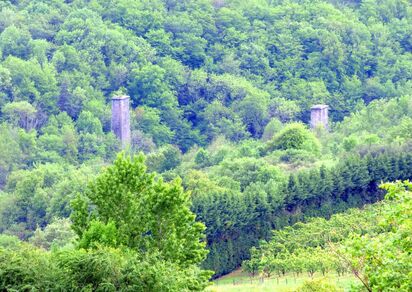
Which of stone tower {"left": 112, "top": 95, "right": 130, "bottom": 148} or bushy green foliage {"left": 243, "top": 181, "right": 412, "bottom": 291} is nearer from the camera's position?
A: bushy green foliage {"left": 243, "top": 181, "right": 412, "bottom": 291}

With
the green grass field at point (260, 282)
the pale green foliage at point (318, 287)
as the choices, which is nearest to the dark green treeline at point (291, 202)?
the green grass field at point (260, 282)

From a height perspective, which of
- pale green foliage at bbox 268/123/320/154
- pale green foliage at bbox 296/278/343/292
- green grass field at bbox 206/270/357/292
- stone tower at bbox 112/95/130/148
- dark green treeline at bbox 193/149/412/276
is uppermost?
stone tower at bbox 112/95/130/148

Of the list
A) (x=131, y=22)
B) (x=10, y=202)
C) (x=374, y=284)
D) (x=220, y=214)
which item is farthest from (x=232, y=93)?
(x=374, y=284)

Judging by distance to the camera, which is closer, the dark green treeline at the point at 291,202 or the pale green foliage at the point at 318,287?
the pale green foliage at the point at 318,287

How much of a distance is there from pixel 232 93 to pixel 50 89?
14132mm

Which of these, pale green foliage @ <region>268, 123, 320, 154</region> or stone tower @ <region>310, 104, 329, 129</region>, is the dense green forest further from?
stone tower @ <region>310, 104, 329, 129</region>

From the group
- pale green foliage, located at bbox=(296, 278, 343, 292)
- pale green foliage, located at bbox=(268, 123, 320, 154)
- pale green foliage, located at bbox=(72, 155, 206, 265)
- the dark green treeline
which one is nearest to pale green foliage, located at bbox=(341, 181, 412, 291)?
pale green foliage, located at bbox=(72, 155, 206, 265)

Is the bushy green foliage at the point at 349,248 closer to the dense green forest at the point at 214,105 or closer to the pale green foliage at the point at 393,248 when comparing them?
the pale green foliage at the point at 393,248

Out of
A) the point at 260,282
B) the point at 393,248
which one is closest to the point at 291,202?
the point at 260,282

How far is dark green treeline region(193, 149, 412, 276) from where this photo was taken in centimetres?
6569

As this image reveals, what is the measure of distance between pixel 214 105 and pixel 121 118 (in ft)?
29.1

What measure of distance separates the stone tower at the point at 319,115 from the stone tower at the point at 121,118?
13.3 m

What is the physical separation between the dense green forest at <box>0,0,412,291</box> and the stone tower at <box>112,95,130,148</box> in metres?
0.81

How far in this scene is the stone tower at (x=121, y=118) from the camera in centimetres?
10362
